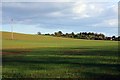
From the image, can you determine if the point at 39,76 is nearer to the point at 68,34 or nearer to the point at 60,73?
the point at 60,73

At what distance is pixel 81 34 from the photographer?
144500mm

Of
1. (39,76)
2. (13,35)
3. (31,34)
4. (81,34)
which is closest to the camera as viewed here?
(39,76)

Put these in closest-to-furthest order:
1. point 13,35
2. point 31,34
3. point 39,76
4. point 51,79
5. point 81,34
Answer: point 51,79
point 39,76
point 13,35
point 31,34
point 81,34

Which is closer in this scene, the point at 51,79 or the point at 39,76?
the point at 51,79

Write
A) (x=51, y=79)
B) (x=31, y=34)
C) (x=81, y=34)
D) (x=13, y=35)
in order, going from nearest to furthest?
(x=51, y=79) < (x=13, y=35) < (x=31, y=34) < (x=81, y=34)

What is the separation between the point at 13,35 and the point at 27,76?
10063 cm

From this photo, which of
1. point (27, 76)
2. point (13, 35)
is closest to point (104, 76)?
point (27, 76)

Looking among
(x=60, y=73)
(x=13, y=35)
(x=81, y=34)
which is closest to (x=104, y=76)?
(x=60, y=73)

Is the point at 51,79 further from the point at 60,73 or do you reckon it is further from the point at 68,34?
the point at 68,34

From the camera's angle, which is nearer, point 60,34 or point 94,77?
point 94,77

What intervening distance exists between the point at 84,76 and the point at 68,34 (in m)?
129

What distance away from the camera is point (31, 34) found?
424 ft

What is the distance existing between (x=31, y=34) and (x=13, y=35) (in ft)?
44.5

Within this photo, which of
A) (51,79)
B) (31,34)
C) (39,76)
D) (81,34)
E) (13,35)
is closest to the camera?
(51,79)
